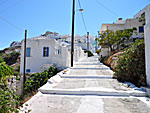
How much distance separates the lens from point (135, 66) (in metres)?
6.01

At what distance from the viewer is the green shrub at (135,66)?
19.3 feet

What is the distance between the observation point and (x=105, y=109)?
3527 millimetres

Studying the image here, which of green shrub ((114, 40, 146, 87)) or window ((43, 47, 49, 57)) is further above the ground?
window ((43, 47, 49, 57))

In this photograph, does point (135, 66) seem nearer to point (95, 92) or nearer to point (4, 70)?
point (95, 92)

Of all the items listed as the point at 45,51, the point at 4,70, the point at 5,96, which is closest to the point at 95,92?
the point at 5,96

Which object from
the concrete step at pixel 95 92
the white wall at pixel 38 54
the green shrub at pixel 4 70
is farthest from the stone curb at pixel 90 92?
the white wall at pixel 38 54

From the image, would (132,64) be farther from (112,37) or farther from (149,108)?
(112,37)

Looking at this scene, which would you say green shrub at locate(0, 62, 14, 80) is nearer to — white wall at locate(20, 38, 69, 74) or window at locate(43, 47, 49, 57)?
white wall at locate(20, 38, 69, 74)

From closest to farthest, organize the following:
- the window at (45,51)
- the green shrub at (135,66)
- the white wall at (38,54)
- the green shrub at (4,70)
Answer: the green shrub at (4,70), the green shrub at (135,66), the white wall at (38,54), the window at (45,51)

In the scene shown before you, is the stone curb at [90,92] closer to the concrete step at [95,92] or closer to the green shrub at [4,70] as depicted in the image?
the concrete step at [95,92]

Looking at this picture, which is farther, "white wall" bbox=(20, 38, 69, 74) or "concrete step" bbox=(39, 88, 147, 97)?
"white wall" bbox=(20, 38, 69, 74)

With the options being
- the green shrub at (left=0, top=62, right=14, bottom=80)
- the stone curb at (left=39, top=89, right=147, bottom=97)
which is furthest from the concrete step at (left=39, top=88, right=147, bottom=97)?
the green shrub at (left=0, top=62, right=14, bottom=80)

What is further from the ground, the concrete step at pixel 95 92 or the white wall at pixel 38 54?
the white wall at pixel 38 54

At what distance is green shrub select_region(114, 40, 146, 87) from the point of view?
19.3 ft
